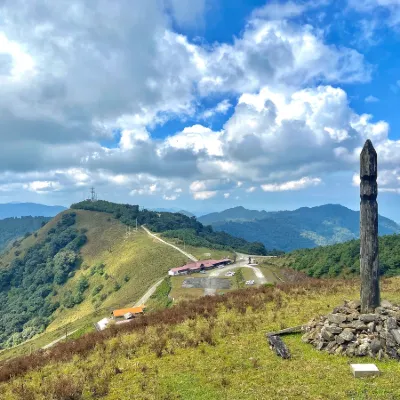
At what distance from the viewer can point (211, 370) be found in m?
17.7

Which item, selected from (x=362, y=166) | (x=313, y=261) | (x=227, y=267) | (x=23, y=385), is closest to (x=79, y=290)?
(x=227, y=267)

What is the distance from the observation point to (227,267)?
10006 centimetres

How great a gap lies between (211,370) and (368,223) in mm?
13814

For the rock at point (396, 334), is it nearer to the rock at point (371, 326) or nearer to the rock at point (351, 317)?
the rock at point (371, 326)

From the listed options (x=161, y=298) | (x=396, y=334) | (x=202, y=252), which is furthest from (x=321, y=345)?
(x=202, y=252)

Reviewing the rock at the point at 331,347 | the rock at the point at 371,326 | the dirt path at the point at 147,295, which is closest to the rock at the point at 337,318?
the rock at the point at 371,326

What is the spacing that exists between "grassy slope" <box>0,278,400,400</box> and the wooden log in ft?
1.11

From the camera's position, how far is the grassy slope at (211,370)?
1507 cm

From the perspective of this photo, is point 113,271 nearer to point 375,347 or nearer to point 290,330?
point 290,330

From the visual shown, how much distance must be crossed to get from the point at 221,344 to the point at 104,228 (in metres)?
162

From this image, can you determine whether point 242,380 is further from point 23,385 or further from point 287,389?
point 23,385

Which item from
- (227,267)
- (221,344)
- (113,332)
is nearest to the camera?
(221,344)

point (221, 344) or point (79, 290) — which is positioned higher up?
point (221, 344)

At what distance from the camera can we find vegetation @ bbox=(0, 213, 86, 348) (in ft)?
363
